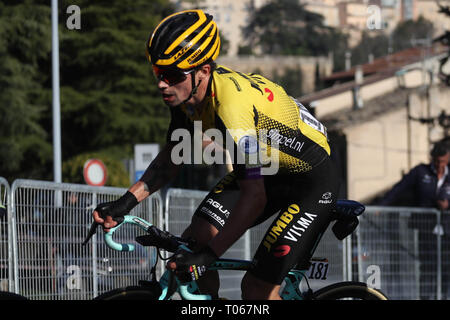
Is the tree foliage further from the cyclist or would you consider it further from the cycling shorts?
the cyclist

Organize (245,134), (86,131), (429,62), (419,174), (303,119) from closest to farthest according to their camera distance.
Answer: (245,134), (303,119), (419,174), (86,131), (429,62)

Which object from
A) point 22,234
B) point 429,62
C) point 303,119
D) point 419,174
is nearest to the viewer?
point 303,119

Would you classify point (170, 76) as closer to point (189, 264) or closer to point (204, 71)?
point (204, 71)

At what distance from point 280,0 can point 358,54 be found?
13766mm

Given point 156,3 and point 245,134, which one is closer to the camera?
point 245,134

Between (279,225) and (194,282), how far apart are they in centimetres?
55

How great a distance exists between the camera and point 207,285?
5.12 metres

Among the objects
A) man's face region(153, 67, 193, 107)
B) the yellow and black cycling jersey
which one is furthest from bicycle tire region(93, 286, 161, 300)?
man's face region(153, 67, 193, 107)

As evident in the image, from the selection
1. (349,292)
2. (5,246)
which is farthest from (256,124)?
(5,246)

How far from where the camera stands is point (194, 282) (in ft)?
15.9

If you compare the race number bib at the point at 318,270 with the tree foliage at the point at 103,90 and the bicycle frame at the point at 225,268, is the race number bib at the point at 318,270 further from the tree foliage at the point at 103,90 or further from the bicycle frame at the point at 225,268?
the tree foliage at the point at 103,90

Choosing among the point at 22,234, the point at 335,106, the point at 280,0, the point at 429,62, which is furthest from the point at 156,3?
the point at 280,0

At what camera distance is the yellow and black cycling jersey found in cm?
446
